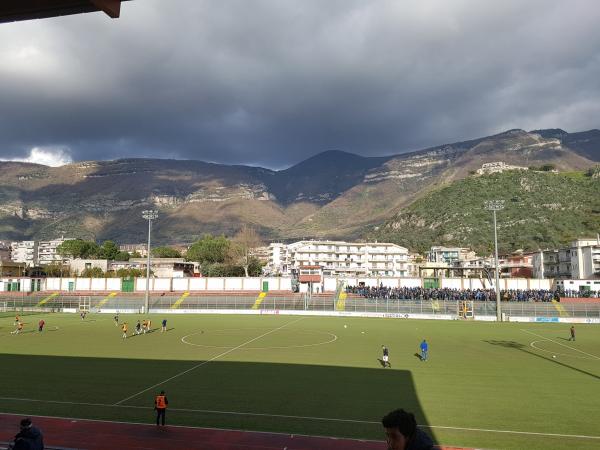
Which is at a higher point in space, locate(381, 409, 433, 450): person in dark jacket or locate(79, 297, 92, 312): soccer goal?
locate(381, 409, 433, 450): person in dark jacket

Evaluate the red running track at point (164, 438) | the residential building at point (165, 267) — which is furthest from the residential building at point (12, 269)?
the red running track at point (164, 438)

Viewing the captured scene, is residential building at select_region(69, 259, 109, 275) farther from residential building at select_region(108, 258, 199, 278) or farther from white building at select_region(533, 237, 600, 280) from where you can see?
white building at select_region(533, 237, 600, 280)

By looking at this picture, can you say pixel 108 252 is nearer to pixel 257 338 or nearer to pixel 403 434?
pixel 257 338

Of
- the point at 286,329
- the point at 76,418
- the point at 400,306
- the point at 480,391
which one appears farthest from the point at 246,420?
the point at 400,306

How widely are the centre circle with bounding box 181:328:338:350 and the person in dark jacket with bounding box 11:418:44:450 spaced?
27.1 meters

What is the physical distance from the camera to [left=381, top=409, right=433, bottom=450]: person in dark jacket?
4438 mm

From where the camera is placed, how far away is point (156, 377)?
79.8ft

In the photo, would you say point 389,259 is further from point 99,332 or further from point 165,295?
point 99,332

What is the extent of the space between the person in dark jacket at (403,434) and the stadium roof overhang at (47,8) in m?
6.84

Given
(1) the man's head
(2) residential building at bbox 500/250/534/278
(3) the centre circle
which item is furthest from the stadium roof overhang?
(2) residential building at bbox 500/250/534/278

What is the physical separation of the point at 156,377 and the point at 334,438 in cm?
1326

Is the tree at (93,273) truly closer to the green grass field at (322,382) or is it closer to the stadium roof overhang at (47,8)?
the green grass field at (322,382)

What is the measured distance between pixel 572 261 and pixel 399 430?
348 ft

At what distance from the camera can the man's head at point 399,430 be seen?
4480mm
